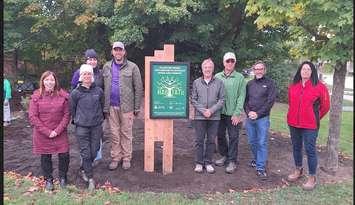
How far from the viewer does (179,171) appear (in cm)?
753

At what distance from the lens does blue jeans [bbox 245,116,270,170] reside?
7.25 m

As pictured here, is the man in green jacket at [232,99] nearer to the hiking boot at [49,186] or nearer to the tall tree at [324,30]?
the tall tree at [324,30]

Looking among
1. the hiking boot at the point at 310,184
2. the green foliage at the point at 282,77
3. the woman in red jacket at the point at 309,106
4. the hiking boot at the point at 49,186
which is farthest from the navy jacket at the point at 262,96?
the green foliage at the point at 282,77

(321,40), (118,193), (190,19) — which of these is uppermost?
(190,19)

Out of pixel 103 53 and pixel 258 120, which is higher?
pixel 103 53

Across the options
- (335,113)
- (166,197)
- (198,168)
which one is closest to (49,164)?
(166,197)

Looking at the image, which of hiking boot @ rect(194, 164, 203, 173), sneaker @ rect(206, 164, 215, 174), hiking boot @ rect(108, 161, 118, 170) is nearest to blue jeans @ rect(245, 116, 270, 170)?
sneaker @ rect(206, 164, 215, 174)

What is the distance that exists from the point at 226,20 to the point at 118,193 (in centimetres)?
755

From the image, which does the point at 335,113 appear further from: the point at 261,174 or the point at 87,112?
the point at 87,112

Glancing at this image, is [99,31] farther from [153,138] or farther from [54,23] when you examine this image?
[153,138]

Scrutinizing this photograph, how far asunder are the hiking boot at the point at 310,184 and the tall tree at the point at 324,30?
955 mm

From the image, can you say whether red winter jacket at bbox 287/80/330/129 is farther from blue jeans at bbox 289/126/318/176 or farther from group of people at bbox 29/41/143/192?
group of people at bbox 29/41/143/192

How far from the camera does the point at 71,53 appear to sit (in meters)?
15.8

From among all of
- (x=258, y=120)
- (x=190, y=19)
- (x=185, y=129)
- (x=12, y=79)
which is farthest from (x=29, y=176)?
(x=12, y=79)
